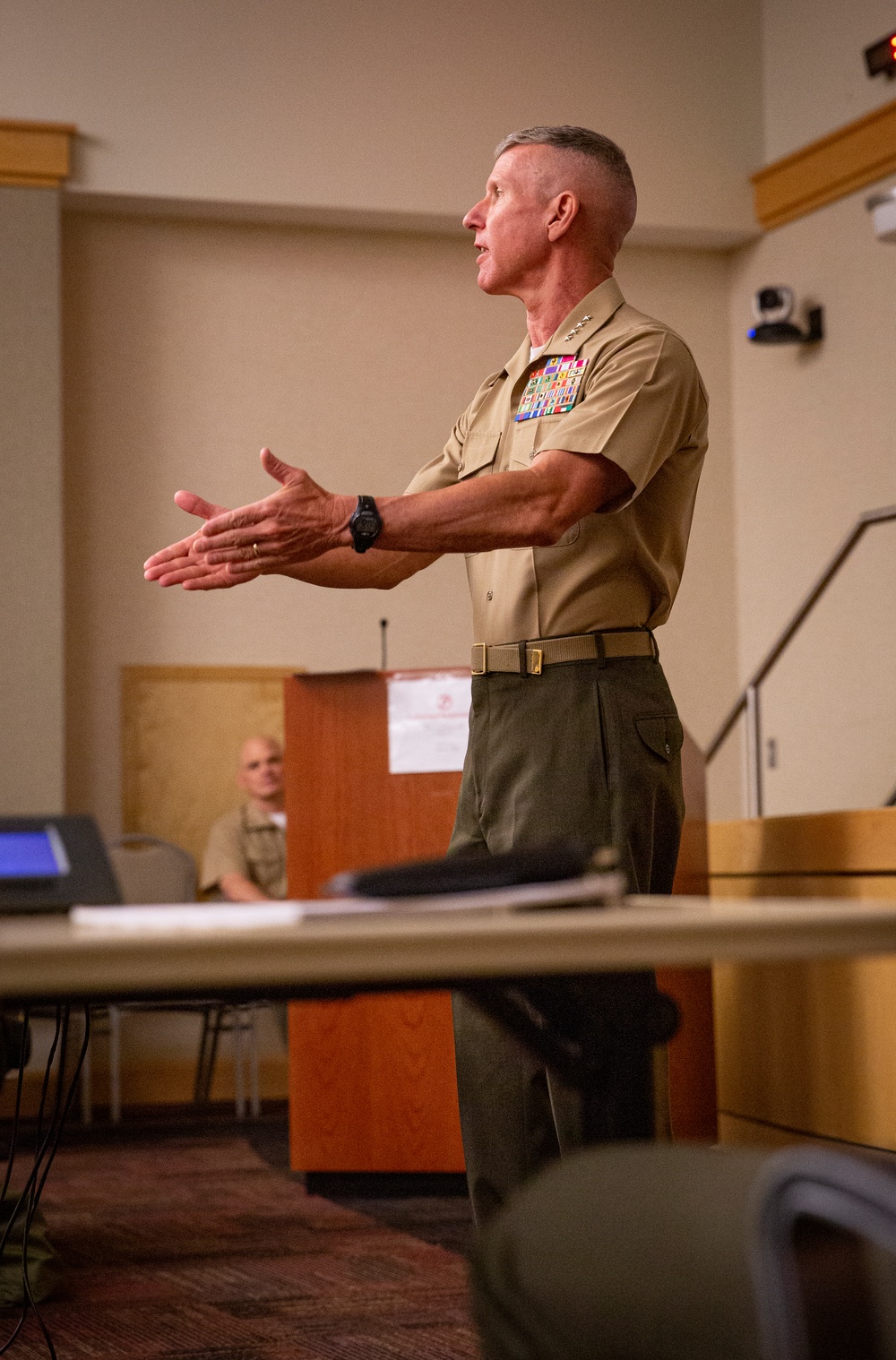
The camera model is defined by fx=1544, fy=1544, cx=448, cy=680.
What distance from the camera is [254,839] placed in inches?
231

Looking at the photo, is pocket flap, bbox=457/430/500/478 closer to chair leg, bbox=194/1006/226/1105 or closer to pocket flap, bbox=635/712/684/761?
pocket flap, bbox=635/712/684/761

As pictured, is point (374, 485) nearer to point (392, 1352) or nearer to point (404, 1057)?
point (404, 1057)

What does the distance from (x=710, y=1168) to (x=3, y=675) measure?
5397mm

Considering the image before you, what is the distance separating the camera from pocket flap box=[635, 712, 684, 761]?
1938mm

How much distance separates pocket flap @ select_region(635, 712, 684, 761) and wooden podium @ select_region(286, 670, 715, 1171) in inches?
59.9

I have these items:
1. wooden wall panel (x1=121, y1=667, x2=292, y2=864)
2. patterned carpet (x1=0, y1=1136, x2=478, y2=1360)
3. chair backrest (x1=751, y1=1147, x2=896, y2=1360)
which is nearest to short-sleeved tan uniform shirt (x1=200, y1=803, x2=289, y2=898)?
wooden wall panel (x1=121, y1=667, x2=292, y2=864)

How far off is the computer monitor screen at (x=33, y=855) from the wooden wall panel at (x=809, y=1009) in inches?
69.8

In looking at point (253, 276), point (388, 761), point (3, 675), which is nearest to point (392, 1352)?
point (388, 761)

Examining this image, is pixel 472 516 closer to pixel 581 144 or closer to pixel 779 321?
pixel 581 144

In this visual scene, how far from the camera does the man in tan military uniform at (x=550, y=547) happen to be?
1.77m

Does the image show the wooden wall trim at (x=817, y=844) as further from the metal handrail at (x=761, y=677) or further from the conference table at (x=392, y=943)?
the conference table at (x=392, y=943)

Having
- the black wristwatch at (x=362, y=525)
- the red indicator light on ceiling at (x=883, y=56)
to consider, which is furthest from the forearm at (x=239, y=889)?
the red indicator light on ceiling at (x=883, y=56)

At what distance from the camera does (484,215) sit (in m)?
2.19

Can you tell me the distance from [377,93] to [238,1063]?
4.03m
